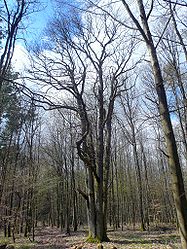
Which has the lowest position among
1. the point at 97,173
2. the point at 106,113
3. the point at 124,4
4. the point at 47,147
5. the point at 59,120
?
the point at 97,173

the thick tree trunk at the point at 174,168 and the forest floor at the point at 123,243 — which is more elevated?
the thick tree trunk at the point at 174,168

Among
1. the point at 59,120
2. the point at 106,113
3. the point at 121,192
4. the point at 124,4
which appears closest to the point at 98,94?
the point at 106,113

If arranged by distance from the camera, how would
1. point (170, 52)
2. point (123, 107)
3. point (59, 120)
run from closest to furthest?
point (170, 52) < point (123, 107) < point (59, 120)

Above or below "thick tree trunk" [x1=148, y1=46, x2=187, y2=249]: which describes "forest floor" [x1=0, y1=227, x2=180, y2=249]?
below

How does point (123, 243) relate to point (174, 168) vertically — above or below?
below

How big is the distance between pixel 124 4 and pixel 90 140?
10385 mm

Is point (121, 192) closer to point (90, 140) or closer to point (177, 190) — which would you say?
point (90, 140)

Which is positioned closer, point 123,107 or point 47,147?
point 123,107

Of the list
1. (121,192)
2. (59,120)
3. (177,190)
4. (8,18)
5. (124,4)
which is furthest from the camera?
(121,192)

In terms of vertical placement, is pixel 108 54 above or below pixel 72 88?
above

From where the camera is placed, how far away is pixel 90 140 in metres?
16.3

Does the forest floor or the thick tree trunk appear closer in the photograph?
the thick tree trunk

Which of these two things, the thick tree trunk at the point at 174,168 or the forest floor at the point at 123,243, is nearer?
the thick tree trunk at the point at 174,168

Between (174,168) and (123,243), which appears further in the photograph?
(123,243)
